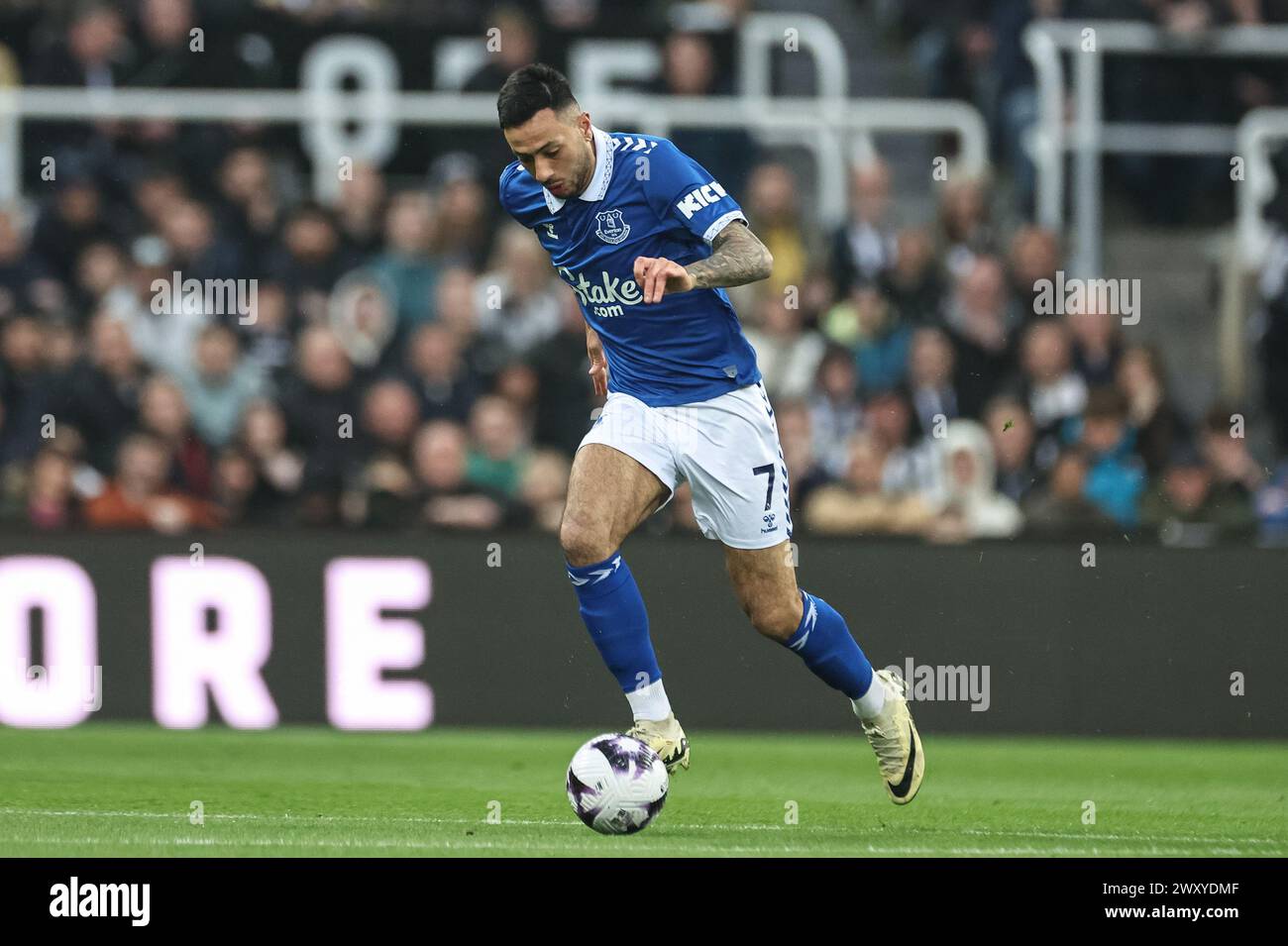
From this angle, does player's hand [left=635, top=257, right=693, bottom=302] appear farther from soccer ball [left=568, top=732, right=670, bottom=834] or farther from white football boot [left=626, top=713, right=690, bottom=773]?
white football boot [left=626, top=713, right=690, bottom=773]

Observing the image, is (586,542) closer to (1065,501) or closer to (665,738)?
(665,738)

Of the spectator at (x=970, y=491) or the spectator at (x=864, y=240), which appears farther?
the spectator at (x=864, y=240)

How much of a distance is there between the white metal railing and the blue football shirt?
574 centimetres

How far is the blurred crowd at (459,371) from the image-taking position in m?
11.4

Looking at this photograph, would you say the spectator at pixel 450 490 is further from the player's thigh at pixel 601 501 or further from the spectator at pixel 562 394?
the player's thigh at pixel 601 501

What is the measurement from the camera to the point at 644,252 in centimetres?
737

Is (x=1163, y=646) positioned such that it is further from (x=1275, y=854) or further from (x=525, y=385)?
(x=1275, y=854)

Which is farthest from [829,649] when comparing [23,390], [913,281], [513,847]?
[23,390]

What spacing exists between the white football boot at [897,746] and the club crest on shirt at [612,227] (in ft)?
5.71

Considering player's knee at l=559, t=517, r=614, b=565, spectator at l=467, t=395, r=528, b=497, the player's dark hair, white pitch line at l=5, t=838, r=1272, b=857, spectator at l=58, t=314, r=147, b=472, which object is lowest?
white pitch line at l=5, t=838, r=1272, b=857

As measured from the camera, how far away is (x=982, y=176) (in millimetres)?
13016

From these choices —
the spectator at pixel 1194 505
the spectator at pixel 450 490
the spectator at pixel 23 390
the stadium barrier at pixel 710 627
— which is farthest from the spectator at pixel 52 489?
the spectator at pixel 1194 505

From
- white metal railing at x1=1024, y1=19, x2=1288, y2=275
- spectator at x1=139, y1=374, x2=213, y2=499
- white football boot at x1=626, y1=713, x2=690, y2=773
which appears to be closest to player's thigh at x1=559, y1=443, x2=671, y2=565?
white football boot at x1=626, y1=713, x2=690, y2=773

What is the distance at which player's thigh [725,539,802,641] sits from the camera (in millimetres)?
7488
